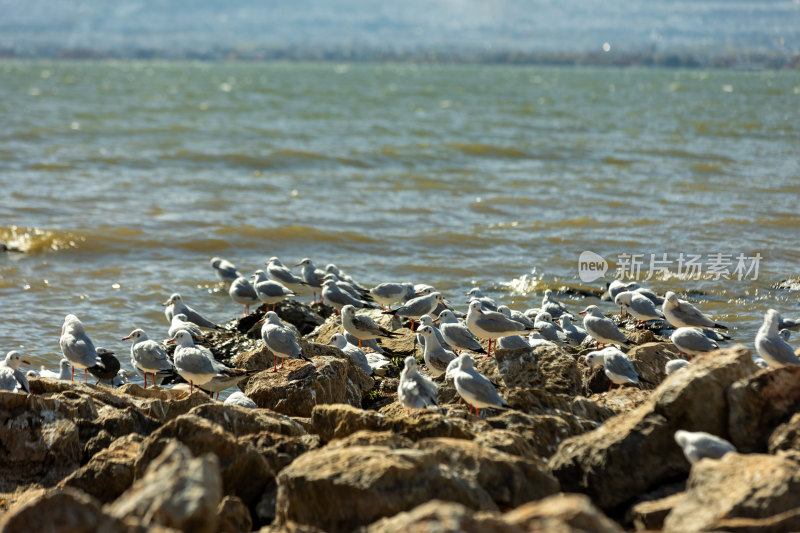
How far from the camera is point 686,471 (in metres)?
5.35

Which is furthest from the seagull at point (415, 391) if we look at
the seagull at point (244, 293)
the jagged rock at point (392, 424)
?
the seagull at point (244, 293)

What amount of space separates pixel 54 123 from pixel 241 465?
3230 cm

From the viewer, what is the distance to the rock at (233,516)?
4852 millimetres

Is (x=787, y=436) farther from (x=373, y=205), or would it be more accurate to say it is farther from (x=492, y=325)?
(x=373, y=205)

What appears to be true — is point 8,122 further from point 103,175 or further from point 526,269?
point 526,269

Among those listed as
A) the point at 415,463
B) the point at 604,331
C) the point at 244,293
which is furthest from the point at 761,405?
the point at 244,293

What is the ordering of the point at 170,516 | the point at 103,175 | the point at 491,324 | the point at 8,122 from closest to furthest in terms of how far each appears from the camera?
the point at 170,516, the point at 491,324, the point at 103,175, the point at 8,122

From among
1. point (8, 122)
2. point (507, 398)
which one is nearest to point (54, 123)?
point (8, 122)

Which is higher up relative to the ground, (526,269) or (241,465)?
(241,465)

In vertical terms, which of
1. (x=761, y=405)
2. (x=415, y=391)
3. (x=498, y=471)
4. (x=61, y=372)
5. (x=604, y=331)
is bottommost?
(x=61, y=372)

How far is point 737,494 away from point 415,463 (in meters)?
1.59

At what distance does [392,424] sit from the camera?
19.4 feet

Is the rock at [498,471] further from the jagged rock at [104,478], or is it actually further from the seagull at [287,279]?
the seagull at [287,279]

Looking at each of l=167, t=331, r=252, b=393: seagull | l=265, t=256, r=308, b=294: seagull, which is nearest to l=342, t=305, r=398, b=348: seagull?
l=167, t=331, r=252, b=393: seagull
